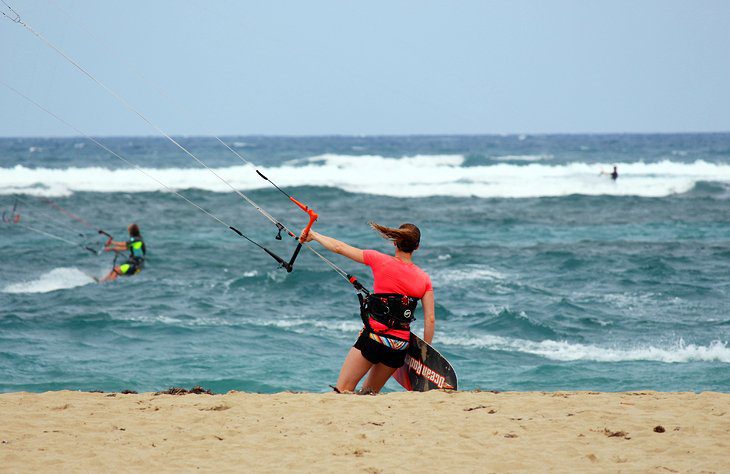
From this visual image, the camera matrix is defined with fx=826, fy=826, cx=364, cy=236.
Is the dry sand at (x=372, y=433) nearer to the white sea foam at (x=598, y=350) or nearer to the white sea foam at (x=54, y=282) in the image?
the white sea foam at (x=598, y=350)

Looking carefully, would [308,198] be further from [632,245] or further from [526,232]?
[632,245]

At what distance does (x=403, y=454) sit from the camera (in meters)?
5.09

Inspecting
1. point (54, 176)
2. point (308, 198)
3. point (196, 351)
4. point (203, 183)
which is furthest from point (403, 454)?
point (54, 176)

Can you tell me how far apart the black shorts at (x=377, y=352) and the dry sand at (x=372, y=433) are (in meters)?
0.28

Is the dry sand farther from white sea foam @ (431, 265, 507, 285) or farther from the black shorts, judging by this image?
white sea foam @ (431, 265, 507, 285)

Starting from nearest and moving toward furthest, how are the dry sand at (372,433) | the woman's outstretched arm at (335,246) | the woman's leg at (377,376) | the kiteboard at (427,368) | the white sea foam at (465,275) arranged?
the dry sand at (372,433) < the woman's outstretched arm at (335,246) < the woman's leg at (377,376) < the kiteboard at (427,368) < the white sea foam at (465,275)

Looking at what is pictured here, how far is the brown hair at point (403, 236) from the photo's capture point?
19.9 ft

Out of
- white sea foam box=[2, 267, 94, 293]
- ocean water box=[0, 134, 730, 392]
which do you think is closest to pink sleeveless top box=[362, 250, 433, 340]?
ocean water box=[0, 134, 730, 392]

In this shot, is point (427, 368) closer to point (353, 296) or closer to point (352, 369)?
point (352, 369)

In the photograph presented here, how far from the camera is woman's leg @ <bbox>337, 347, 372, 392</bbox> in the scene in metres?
6.49

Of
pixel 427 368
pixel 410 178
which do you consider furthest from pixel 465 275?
pixel 410 178

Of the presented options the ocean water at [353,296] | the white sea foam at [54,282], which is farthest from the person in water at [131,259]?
the white sea foam at [54,282]

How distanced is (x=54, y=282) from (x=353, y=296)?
6.28 m

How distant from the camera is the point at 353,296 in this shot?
1475 centimetres
